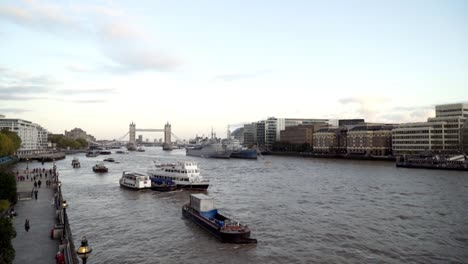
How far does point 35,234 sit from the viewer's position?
2294 cm

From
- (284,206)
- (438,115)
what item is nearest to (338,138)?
(438,115)

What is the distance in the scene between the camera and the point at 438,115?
122 metres

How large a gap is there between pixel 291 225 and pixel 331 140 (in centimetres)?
13345

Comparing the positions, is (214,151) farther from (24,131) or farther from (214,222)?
(214,222)

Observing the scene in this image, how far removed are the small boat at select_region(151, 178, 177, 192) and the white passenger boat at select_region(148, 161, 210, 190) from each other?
420 mm

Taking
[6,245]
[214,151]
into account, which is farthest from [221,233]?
[214,151]

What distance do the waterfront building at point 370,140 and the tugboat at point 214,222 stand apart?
110440 millimetres

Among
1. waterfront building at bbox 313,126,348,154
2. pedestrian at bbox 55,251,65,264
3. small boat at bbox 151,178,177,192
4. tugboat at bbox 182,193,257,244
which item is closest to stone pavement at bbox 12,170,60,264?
pedestrian at bbox 55,251,65,264

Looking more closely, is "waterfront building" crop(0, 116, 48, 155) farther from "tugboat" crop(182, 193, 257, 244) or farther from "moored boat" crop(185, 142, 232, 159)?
"tugboat" crop(182, 193, 257, 244)

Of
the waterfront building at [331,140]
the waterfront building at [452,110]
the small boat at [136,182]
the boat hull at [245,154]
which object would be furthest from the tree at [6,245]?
the waterfront building at [331,140]

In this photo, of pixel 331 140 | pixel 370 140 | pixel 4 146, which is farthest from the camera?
pixel 331 140

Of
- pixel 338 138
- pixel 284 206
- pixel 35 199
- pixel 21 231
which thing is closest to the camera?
pixel 21 231

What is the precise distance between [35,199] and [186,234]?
1665 centimetres

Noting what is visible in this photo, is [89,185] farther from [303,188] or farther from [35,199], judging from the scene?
[303,188]
